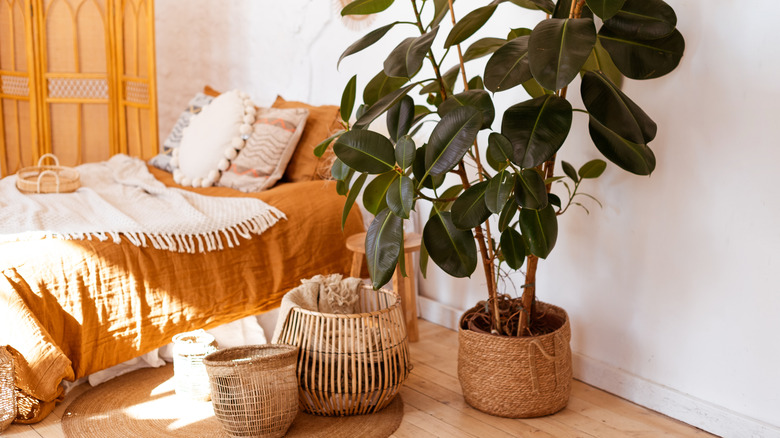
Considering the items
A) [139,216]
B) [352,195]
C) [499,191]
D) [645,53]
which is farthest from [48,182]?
[645,53]

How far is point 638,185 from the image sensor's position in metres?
2.30

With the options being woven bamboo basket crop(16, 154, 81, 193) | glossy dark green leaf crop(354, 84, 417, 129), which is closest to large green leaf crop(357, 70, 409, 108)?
glossy dark green leaf crop(354, 84, 417, 129)

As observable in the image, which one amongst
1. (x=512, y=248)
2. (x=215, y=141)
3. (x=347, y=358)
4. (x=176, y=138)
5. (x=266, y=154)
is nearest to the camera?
(x=512, y=248)

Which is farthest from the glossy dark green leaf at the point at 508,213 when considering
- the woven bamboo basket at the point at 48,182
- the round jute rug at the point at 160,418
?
the woven bamboo basket at the point at 48,182

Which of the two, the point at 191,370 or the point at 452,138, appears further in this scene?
the point at 191,370

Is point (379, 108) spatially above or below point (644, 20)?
below

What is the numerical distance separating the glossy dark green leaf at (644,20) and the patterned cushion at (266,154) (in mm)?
1679

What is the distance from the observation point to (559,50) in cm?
159

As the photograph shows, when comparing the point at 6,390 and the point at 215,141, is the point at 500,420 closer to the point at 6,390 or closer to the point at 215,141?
the point at 6,390

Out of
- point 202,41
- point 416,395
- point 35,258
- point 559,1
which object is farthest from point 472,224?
point 202,41

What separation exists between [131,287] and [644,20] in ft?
5.99

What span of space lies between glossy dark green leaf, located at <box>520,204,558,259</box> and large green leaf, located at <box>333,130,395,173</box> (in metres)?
0.42

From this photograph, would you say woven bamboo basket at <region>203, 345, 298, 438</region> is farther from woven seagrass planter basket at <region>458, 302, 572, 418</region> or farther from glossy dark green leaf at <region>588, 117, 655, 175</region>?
glossy dark green leaf at <region>588, 117, 655, 175</region>

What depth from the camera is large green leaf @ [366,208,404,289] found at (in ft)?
6.38
